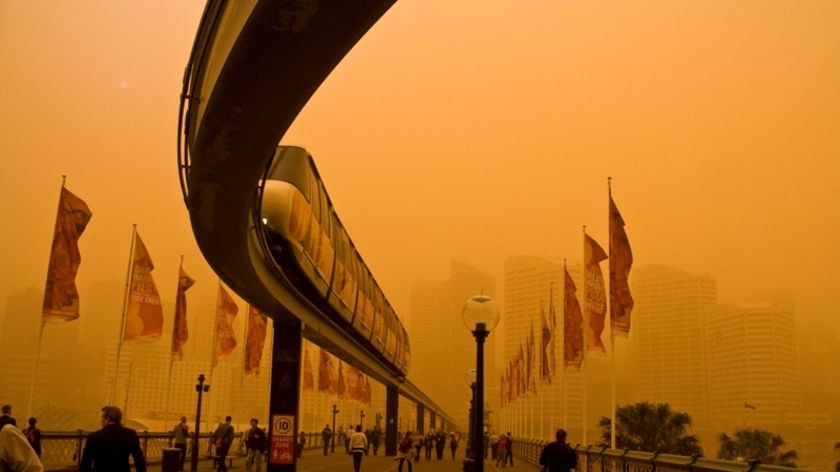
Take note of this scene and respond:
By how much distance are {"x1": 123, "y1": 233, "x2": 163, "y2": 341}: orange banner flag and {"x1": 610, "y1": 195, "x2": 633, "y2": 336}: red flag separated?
14.7 meters

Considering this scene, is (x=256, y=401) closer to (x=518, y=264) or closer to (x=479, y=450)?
(x=518, y=264)

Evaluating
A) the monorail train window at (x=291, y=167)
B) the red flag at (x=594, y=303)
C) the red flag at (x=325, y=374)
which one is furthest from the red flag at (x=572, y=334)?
the red flag at (x=325, y=374)

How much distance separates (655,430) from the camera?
1799 inches

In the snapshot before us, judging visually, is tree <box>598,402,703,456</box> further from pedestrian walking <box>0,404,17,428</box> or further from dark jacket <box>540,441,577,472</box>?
pedestrian walking <box>0,404,17,428</box>

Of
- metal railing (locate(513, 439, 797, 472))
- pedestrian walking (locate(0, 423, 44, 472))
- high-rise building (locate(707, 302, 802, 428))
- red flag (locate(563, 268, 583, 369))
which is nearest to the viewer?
pedestrian walking (locate(0, 423, 44, 472))

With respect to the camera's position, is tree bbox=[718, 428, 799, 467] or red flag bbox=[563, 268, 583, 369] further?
tree bbox=[718, 428, 799, 467]

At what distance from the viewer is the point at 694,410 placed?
487 feet

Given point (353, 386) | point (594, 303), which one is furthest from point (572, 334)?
point (353, 386)

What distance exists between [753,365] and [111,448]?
146 m

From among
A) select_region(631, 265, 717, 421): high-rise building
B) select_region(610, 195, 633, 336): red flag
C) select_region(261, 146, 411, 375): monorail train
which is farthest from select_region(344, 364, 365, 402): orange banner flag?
select_region(631, 265, 717, 421): high-rise building

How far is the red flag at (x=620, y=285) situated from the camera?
24531 mm

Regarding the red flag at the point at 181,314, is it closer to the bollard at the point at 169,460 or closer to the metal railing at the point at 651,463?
the bollard at the point at 169,460

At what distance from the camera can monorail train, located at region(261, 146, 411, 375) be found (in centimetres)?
1673

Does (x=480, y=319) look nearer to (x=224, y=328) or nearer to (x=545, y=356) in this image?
(x=224, y=328)
